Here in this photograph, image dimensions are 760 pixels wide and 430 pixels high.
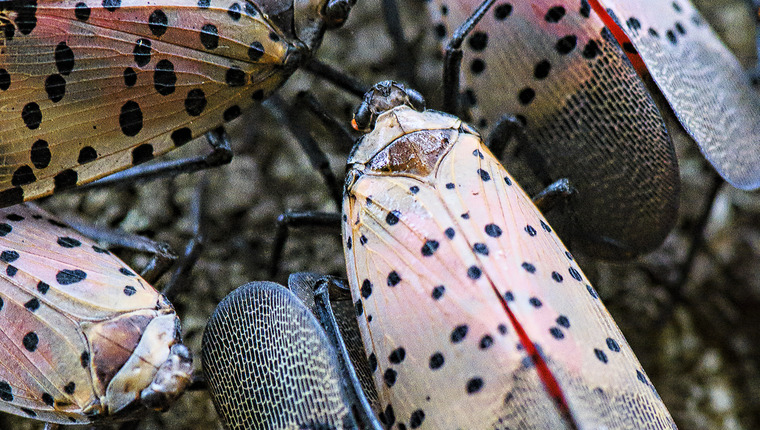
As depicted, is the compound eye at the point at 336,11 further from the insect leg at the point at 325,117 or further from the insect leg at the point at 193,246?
the insect leg at the point at 193,246

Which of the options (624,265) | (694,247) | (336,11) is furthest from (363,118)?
(694,247)

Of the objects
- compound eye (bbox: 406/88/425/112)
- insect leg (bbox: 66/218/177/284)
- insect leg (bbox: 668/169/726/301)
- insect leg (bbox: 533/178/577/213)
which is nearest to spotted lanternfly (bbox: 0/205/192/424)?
insect leg (bbox: 66/218/177/284)

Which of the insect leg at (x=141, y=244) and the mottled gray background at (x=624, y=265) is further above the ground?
the insect leg at (x=141, y=244)

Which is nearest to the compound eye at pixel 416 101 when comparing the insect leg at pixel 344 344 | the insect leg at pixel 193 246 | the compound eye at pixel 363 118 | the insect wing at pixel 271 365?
the compound eye at pixel 363 118

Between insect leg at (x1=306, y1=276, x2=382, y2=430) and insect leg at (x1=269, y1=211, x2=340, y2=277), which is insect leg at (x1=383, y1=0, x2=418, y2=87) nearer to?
insect leg at (x1=269, y1=211, x2=340, y2=277)

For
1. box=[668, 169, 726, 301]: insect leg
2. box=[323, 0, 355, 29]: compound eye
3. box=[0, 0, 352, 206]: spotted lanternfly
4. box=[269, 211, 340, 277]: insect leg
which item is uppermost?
box=[0, 0, 352, 206]: spotted lanternfly
